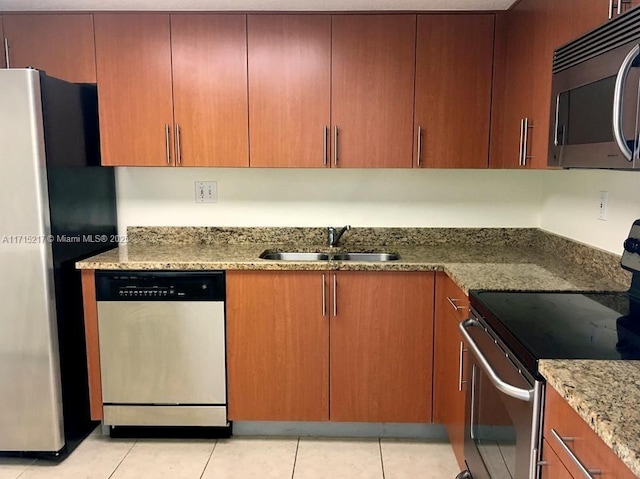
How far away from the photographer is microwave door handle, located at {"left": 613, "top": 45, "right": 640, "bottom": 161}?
1.21 m

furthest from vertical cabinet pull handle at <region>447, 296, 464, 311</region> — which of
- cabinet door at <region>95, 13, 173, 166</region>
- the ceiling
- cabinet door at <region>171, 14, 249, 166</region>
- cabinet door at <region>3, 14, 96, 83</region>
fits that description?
cabinet door at <region>3, 14, 96, 83</region>

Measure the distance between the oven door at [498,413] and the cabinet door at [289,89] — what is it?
123 cm

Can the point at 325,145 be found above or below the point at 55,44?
below

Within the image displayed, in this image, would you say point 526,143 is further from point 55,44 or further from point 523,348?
point 55,44

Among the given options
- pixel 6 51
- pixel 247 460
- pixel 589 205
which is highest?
pixel 6 51

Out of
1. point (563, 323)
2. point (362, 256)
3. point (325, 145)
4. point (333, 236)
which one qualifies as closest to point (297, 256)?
point (333, 236)

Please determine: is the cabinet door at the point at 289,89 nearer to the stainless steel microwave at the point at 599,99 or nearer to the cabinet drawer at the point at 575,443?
the stainless steel microwave at the point at 599,99

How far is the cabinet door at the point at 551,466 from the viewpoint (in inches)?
43.6

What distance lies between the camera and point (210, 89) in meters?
2.49

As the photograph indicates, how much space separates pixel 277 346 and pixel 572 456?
5.07 feet

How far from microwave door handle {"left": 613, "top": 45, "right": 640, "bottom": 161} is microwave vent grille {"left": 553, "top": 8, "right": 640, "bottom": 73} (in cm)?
6

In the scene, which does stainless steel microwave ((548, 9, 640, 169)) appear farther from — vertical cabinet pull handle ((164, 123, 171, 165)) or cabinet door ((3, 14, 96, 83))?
cabinet door ((3, 14, 96, 83))

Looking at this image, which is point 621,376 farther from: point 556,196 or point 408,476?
point 556,196

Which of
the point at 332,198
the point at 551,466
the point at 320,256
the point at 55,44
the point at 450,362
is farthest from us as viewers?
the point at 332,198
